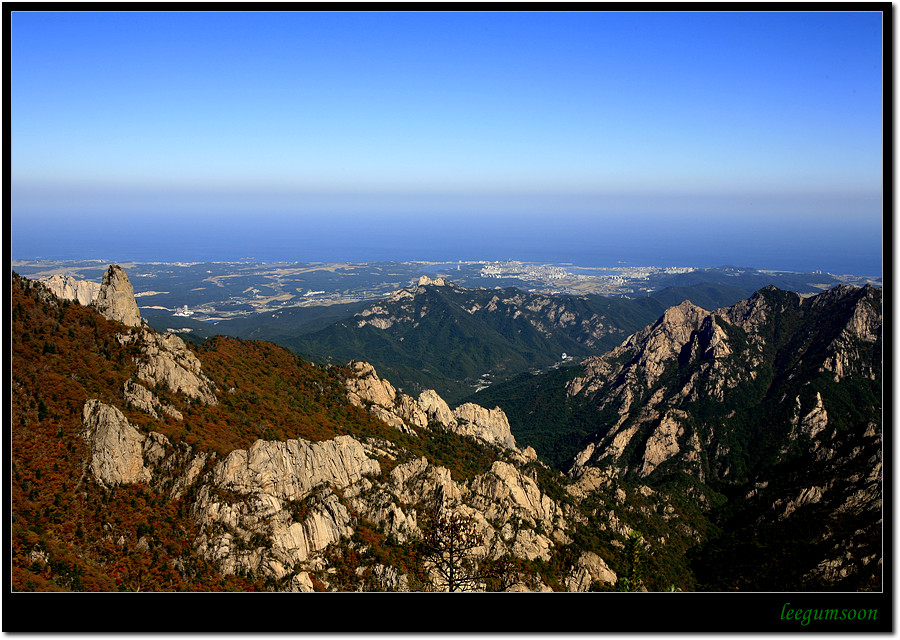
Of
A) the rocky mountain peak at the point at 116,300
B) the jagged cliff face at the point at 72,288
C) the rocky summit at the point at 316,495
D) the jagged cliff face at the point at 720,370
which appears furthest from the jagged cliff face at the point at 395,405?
the jagged cliff face at the point at 72,288

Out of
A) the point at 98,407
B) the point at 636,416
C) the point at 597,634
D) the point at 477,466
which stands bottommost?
the point at 636,416

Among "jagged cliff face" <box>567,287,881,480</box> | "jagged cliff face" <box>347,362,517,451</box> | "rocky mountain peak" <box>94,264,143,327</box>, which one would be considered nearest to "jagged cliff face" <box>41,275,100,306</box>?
"jagged cliff face" <box>347,362,517,451</box>

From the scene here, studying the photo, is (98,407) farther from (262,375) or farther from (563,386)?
(563,386)

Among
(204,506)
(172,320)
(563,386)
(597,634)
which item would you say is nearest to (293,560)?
Answer: (204,506)
